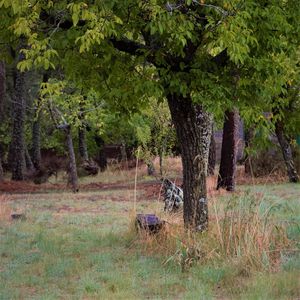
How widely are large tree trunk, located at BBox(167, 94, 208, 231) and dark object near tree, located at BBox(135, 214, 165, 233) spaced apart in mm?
471

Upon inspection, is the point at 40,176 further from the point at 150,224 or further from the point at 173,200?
the point at 150,224

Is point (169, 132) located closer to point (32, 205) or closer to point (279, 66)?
point (32, 205)

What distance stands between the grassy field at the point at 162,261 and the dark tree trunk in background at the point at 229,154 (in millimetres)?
6579

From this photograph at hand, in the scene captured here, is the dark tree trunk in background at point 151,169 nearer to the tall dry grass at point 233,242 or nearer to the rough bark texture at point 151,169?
the rough bark texture at point 151,169

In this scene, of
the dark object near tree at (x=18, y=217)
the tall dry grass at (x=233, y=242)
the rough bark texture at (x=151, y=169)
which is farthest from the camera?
the rough bark texture at (x=151, y=169)

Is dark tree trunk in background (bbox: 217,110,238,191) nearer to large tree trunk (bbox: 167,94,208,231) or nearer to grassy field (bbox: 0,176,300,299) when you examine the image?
grassy field (bbox: 0,176,300,299)

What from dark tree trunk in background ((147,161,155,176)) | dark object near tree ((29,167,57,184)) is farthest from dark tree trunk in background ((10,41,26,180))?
dark tree trunk in background ((147,161,155,176))

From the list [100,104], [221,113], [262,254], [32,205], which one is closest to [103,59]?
[221,113]

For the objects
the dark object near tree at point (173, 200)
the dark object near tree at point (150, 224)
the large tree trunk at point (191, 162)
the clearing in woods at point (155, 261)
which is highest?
the large tree trunk at point (191, 162)

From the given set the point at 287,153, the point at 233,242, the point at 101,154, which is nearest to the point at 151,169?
the point at 287,153

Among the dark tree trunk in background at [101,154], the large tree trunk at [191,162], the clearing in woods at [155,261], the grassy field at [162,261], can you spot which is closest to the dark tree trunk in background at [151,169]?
the dark tree trunk in background at [101,154]

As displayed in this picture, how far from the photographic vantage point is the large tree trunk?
832 centimetres

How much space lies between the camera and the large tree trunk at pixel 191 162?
27.3 ft

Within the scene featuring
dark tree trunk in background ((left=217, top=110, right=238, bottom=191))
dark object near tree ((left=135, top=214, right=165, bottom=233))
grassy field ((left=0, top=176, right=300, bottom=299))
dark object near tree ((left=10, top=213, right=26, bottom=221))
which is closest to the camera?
grassy field ((left=0, top=176, right=300, bottom=299))
